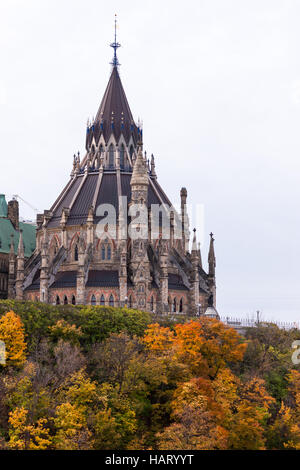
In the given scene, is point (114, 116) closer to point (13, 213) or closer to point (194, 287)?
point (13, 213)

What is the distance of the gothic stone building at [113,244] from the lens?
328ft

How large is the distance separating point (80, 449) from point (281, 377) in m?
28.7

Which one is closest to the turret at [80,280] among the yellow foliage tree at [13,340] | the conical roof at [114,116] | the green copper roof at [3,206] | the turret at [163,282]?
the turret at [163,282]

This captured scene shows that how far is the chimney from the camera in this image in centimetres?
12550

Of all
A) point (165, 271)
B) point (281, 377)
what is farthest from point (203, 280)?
point (281, 377)

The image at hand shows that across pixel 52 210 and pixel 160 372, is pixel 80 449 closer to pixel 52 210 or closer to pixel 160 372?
pixel 160 372

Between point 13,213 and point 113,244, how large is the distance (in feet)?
87.0

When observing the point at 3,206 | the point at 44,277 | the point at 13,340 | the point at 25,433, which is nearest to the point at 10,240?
the point at 3,206

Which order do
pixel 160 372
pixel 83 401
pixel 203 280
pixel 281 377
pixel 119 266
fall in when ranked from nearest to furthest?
pixel 83 401
pixel 160 372
pixel 281 377
pixel 119 266
pixel 203 280

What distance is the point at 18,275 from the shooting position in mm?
104000

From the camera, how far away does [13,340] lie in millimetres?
69938

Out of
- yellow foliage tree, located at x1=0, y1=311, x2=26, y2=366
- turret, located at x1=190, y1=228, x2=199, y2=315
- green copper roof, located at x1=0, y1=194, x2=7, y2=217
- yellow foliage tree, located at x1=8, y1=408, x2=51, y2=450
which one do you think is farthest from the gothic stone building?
yellow foliage tree, located at x1=8, y1=408, x2=51, y2=450

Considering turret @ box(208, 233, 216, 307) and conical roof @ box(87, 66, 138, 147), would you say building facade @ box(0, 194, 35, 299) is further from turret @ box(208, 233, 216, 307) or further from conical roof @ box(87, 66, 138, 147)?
turret @ box(208, 233, 216, 307)

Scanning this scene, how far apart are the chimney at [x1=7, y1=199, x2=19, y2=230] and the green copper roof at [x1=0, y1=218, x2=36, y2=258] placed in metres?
1.10
